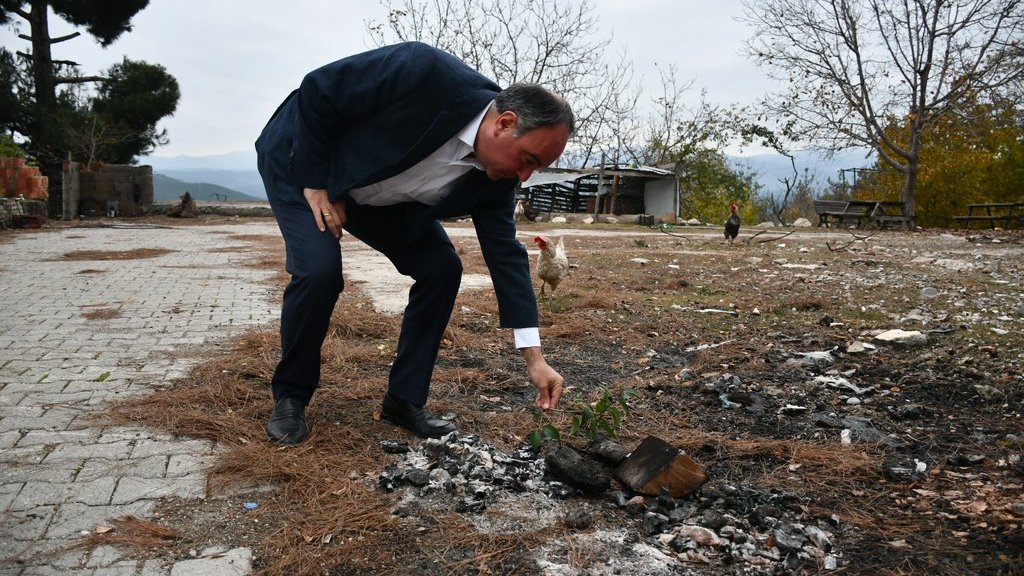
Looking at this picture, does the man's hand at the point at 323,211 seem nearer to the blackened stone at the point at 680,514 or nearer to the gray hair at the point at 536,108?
the gray hair at the point at 536,108

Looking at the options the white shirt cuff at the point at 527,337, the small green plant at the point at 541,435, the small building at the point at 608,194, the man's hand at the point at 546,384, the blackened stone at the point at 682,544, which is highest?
the small building at the point at 608,194

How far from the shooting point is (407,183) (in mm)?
2805

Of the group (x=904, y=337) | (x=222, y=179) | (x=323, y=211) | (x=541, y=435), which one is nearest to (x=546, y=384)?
(x=541, y=435)

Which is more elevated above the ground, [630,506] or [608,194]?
[608,194]

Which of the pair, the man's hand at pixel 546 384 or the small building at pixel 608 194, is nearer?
the man's hand at pixel 546 384

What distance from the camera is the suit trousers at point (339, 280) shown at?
2.77 m

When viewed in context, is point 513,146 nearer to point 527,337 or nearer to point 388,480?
point 527,337

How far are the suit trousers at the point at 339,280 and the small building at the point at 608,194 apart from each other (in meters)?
27.6

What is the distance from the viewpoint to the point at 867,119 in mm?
23719

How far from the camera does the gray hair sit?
2.37 metres

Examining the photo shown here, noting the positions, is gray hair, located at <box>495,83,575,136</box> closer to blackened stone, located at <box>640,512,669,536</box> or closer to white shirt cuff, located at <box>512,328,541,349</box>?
white shirt cuff, located at <box>512,328,541,349</box>

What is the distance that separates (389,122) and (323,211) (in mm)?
411

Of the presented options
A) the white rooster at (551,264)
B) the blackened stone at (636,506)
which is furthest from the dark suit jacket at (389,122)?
the white rooster at (551,264)

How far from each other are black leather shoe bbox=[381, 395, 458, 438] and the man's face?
3.53 feet
